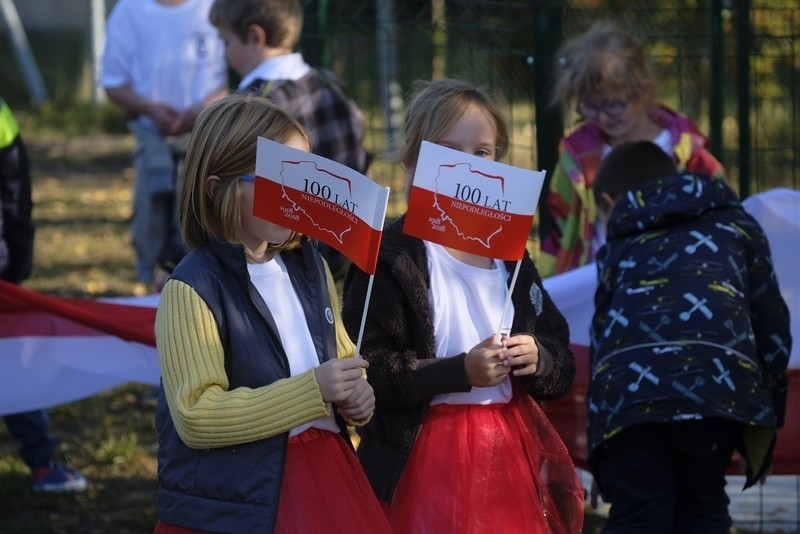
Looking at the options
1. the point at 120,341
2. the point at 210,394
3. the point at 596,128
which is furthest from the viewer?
the point at 596,128

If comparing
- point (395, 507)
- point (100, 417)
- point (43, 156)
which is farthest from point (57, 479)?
point (43, 156)

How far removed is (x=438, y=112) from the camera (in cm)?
360

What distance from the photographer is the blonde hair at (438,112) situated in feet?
11.8

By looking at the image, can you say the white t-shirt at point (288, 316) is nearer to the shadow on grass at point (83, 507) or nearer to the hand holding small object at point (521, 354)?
the hand holding small object at point (521, 354)

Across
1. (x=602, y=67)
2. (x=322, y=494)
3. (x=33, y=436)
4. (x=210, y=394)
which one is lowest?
(x=33, y=436)

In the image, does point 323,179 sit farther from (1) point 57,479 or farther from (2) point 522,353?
(1) point 57,479

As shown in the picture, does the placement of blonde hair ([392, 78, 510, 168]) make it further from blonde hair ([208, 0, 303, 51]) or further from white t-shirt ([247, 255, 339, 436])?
blonde hair ([208, 0, 303, 51])

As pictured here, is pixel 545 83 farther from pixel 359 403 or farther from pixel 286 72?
pixel 359 403

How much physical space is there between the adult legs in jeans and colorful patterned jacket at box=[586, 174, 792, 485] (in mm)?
87

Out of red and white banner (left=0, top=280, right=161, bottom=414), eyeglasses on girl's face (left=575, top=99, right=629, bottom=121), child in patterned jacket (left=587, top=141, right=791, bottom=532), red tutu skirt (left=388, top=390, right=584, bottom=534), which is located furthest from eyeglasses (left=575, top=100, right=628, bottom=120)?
red and white banner (left=0, top=280, right=161, bottom=414)

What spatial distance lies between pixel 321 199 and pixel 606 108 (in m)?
2.13

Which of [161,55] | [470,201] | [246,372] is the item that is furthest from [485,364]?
[161,55]

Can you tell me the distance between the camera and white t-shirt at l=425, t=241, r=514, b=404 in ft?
11.5

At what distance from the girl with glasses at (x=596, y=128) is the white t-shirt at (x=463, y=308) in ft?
4.67
